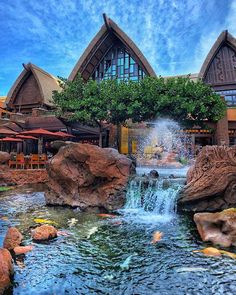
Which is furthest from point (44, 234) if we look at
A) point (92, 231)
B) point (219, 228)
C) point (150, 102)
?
point (150, 102)

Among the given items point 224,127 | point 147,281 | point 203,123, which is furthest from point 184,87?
point 147,281

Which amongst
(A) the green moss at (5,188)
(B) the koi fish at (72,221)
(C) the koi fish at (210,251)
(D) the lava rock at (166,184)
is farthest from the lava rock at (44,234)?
(A) the green moss at (5,188)

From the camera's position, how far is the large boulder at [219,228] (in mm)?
5605

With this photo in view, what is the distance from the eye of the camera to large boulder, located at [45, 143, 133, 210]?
31.5ft

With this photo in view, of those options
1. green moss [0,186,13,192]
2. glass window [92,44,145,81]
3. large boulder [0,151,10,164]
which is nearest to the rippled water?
green moss [0,186,13,192]

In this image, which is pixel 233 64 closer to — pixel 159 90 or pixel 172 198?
pixel 159 90

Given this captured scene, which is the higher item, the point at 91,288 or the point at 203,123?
the point at 203,123

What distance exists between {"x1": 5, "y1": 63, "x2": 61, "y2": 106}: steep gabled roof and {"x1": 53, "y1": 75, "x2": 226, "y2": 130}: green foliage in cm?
894

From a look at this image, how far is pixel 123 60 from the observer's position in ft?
88.6

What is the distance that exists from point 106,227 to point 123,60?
22787 millimetres

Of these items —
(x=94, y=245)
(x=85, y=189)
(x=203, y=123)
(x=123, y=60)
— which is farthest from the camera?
(x=123, y=60)

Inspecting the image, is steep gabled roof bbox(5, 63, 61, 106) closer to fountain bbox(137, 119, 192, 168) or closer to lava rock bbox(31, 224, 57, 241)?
fountain bbox(137, 119, 192, 168)

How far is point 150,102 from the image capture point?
685 inches

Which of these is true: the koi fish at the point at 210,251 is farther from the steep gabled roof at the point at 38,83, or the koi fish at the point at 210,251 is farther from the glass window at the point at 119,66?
the steep gabled roof at the point at 38,83
